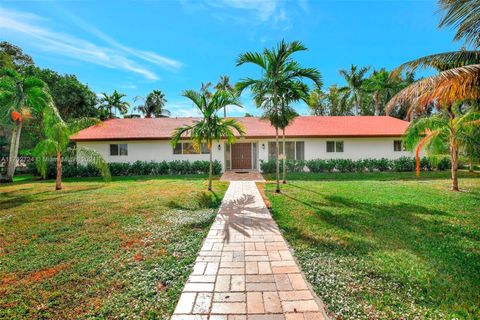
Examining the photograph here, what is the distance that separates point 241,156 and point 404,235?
13684 millimetres

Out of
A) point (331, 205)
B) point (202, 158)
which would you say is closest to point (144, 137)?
point (202, 158)

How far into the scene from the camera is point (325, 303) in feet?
8.68

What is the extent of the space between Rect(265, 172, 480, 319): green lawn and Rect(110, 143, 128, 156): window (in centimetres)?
1332

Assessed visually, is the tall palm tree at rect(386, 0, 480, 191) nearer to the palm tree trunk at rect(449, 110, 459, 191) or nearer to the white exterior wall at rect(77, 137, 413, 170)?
the palm tree trunk at rect(449, 110, 459, 191)

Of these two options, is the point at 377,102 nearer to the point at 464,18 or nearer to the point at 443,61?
the point at 443,61

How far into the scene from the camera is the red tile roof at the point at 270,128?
16.2 metres

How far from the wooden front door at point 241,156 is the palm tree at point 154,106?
1885 cm

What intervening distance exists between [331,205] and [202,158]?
1121 centimetres

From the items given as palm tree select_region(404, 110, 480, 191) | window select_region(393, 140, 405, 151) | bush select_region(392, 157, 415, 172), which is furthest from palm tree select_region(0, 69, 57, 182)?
window select_region(393, 140, 405, 151)

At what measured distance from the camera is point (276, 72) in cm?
885

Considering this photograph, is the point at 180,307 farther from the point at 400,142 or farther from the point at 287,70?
the point at 400,142

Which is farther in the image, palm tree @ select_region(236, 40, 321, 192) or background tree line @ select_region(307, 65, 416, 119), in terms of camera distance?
background tree line @ select_region(307, 65, 416, 119)

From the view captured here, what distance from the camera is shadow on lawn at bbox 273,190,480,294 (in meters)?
3.49

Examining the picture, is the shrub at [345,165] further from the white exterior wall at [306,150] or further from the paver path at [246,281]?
the paver path at [246,281]
